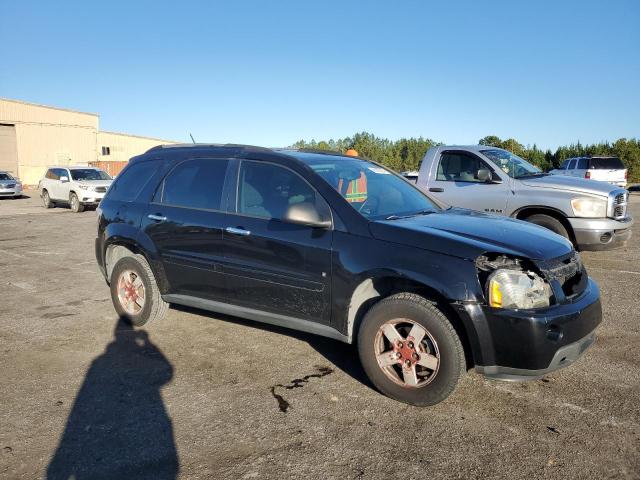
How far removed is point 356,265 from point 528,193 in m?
4.99

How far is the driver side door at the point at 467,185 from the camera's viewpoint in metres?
7.93

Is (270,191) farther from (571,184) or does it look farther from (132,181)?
(571,184)

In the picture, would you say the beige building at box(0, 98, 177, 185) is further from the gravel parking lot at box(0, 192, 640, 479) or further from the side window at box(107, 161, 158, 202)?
the gravel parking lot at box(0, 192, 640, 479)

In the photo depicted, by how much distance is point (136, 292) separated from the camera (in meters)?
5.07

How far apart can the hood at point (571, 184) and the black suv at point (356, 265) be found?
3.61 m

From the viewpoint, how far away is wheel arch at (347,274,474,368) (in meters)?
3.34

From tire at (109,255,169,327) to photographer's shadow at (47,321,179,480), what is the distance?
2.06 ft

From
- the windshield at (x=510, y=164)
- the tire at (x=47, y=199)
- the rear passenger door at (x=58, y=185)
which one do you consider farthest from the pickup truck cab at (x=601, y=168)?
the tire at (x=47, y=199)

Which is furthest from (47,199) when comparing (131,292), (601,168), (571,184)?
(601,168)

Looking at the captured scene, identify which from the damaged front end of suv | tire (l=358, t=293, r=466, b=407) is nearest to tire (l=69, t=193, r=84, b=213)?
tire (l=358, t=293, r=466, b=407)

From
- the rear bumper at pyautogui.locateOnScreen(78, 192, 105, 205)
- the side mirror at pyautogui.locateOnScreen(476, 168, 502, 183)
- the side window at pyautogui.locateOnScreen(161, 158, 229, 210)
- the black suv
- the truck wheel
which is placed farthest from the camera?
the rear bumper at pyautogui.locateOnScreen(78, 192, 105, 205)

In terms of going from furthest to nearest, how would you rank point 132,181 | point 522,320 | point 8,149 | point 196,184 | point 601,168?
point 8,149 < point 601,168 < point 132,181 < point 196,184 < point 522,320

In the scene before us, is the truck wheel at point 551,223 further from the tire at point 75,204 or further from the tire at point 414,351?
the tire at point 75,204

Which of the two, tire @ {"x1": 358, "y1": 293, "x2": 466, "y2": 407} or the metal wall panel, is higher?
the metal wall panel
